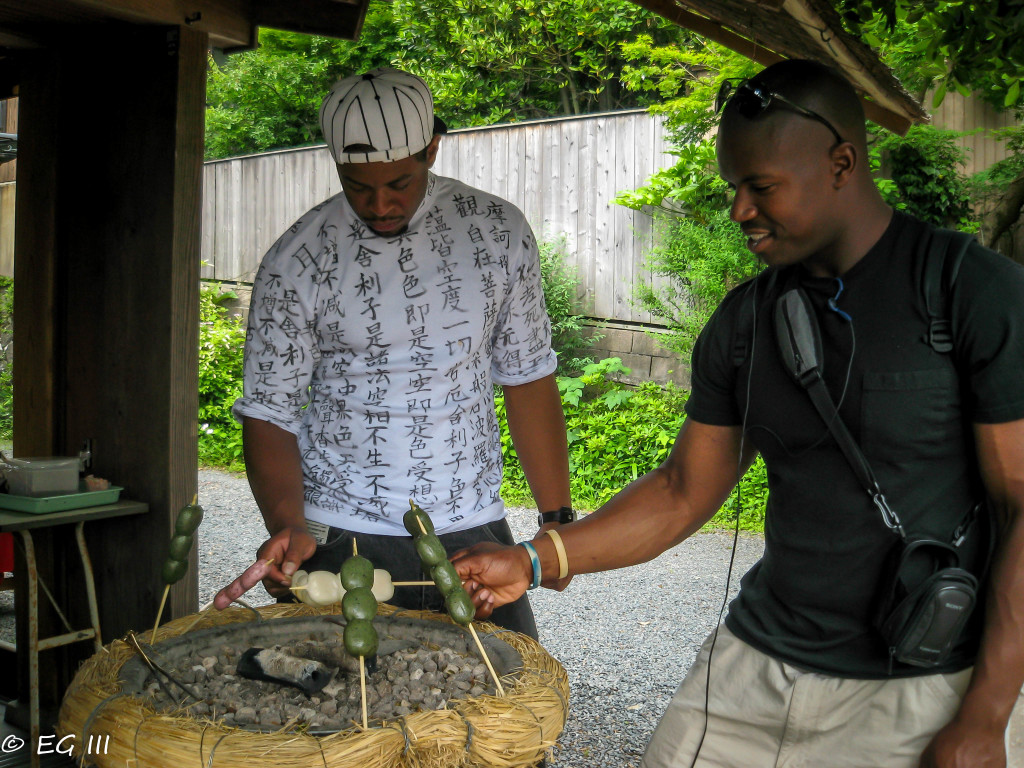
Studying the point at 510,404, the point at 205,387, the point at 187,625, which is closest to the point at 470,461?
the point at 510,404

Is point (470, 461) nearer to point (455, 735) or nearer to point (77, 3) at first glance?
point (455, 735)

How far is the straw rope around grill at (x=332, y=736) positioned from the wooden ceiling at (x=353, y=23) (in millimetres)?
1880

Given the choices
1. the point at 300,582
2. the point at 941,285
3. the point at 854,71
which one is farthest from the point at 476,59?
the point at 941,285

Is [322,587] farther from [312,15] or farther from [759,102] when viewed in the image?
[312,15]

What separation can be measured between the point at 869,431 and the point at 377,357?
1.26 metres

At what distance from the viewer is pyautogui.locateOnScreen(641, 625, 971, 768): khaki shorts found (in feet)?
5.52

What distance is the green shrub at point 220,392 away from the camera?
9.73 m

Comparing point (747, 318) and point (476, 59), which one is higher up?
point (476, 59)

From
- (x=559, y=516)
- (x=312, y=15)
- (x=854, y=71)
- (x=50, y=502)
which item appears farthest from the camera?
(x=312, y=15)

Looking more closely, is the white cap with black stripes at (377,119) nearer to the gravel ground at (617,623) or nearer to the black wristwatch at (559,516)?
the black wristwatch at (559,516)

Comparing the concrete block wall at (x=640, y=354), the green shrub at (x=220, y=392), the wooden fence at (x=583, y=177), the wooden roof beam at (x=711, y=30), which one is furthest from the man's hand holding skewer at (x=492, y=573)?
the green shrub at (x=220, y=392)

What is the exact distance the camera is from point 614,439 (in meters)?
7.89

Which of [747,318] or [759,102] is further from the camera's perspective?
[747,318]

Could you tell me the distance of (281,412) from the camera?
254cm
